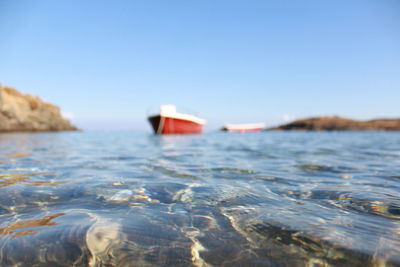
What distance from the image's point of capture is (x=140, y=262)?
1.24 m

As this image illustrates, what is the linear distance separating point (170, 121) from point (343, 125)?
74.5 metres

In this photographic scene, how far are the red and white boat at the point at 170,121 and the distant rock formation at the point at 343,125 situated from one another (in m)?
67.1

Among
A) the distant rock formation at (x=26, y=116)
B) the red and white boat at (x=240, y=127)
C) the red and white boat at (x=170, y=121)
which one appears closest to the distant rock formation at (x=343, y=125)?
the red and white boat at (x=240, y=127)

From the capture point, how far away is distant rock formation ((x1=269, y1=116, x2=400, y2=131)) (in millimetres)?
68950

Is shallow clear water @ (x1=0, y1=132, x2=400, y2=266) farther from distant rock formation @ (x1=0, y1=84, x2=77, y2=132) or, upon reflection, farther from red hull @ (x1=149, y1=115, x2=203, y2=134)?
distant rock formation @ (x1=0, y1=84, x2=77, y2=132)

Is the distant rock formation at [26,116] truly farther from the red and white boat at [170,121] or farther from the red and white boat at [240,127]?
the red and white boat at [240,127]

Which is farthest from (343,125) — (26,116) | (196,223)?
(196,223)

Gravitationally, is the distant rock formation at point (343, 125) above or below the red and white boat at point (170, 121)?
above

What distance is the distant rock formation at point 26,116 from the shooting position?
30.2 m

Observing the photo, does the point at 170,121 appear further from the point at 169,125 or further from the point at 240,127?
the point at 240,127

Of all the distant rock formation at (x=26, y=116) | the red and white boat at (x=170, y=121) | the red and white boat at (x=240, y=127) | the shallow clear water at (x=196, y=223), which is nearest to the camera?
the shallow clear water at (x=196, y=223)


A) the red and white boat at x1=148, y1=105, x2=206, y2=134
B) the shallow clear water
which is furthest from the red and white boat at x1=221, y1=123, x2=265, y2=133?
the shallow clear water

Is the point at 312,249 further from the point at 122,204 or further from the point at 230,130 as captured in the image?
the point at 230,130

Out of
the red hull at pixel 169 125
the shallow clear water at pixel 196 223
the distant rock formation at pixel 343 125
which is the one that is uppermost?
the distant rock formation at pixel 343 125
